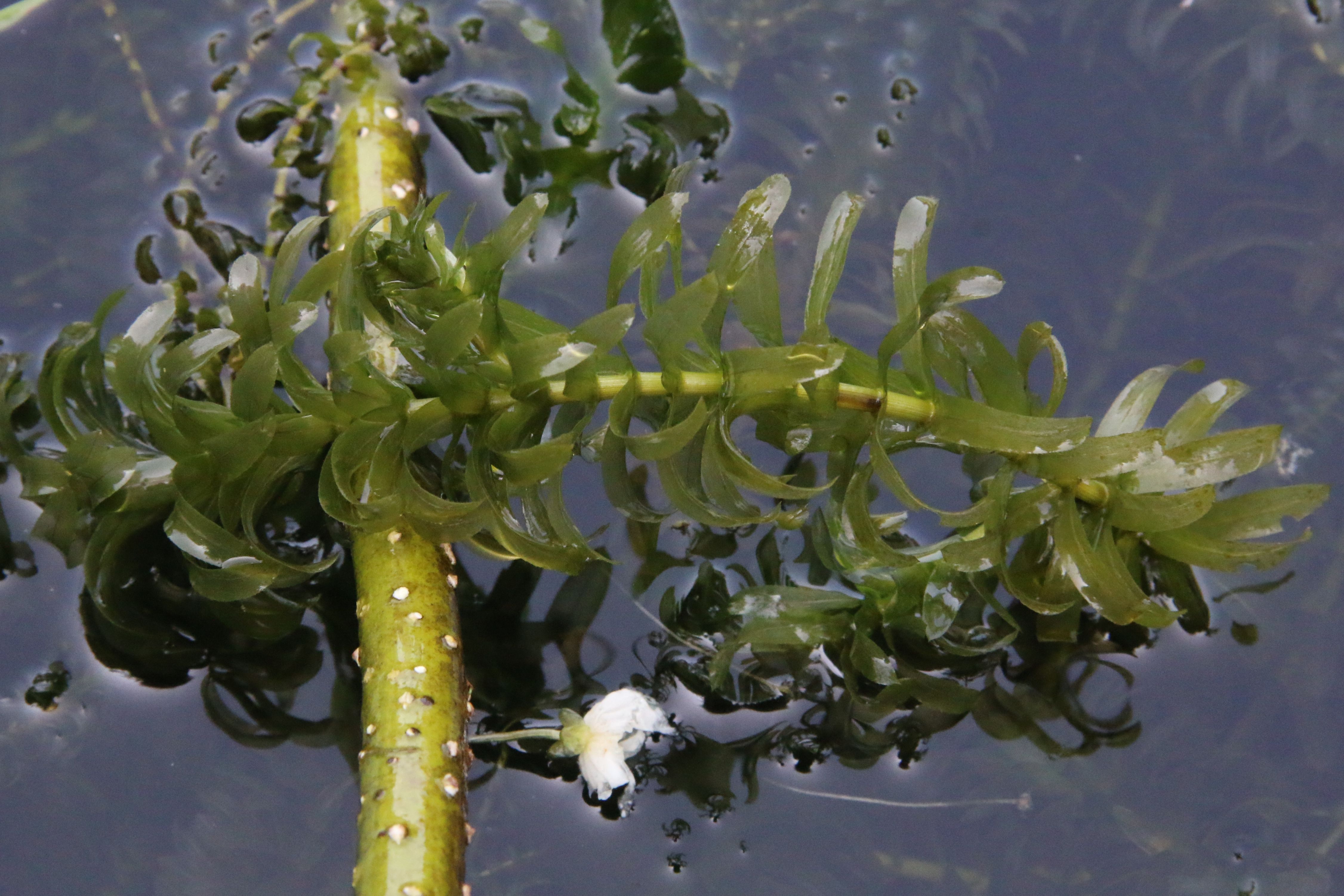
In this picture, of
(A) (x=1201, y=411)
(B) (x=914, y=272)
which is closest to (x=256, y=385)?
(B) (x=914, y=272)

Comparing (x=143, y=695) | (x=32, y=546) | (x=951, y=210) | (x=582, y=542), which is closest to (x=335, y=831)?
(x=143, y=695)

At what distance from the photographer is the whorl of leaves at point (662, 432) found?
1.54m

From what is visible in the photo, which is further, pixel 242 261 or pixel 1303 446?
pixel 1303 446

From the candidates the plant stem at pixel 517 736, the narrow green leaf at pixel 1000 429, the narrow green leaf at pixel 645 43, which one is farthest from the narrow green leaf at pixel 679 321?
the narrow green leaf at pixel 645 43

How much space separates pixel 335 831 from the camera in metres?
1.81

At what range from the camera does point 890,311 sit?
7.23 feet

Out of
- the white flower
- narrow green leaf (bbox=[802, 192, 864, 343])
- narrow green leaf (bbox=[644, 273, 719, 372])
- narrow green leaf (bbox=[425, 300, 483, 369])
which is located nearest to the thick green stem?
the white flower

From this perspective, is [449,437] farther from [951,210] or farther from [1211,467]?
[1211,467]

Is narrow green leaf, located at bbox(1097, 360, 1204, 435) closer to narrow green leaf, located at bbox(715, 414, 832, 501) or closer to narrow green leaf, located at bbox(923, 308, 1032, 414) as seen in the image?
narrow green leaf, located at bbox(923, 308, 1032, 414)

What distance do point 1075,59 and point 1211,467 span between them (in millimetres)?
1182

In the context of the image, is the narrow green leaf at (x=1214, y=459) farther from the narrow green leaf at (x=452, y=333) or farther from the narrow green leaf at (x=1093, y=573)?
the narrow green leaf at (x=452, y=333)

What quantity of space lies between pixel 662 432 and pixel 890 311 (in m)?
0.83

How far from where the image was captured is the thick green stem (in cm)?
156

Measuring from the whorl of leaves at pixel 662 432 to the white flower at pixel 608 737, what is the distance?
0.13 m
